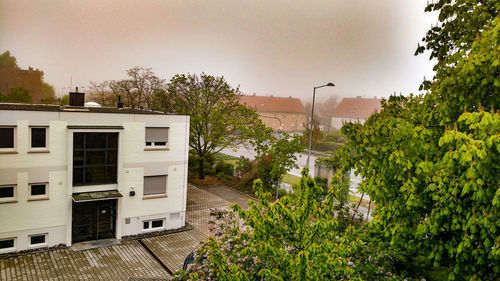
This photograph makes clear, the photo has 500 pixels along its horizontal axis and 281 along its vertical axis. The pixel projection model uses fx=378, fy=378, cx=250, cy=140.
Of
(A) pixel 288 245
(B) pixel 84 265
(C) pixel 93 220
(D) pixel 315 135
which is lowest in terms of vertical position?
(B) pixel 84 265

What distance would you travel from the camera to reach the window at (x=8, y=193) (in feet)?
37.9

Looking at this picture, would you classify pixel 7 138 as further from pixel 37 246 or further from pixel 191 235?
pixel 191 235

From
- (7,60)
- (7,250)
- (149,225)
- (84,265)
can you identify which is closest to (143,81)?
(149,225)

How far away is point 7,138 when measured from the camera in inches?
452

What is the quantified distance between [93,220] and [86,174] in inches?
65.1

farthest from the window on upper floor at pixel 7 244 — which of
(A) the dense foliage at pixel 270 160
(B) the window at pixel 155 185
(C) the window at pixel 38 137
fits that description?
(A) the dense foliage at pixel 270 160

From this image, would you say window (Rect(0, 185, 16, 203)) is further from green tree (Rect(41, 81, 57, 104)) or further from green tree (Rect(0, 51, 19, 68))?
green tree (Rect(0, 51, 19, 68))

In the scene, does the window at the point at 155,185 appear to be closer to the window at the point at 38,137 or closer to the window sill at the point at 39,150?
the window sill at the point at 39,150

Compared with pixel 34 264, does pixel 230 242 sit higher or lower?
higher

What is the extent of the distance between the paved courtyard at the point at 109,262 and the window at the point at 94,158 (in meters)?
2.34

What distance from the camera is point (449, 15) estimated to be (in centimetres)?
772

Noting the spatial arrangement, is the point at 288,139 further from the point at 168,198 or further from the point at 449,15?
the point at 449,15

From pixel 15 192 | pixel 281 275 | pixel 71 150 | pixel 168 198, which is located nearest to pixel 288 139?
pixel 168 198

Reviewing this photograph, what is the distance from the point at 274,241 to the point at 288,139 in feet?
49.9
